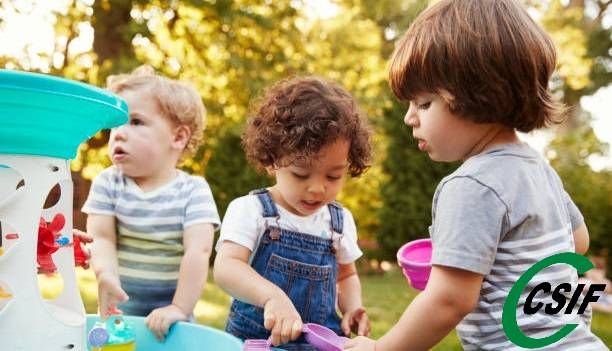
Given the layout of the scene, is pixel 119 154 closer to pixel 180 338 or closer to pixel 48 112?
pixel 180 338

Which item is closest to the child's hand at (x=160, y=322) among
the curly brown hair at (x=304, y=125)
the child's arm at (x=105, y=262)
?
the child's arm at (x=105, y=262)

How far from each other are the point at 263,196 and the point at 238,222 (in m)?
0.13

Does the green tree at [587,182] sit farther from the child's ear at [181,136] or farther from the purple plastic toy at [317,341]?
the purple plastic toy at [317,341]

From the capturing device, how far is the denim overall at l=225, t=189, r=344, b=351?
210 centimetres

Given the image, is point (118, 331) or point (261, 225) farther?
point (261, 225)

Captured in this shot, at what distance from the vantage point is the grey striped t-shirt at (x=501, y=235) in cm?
143

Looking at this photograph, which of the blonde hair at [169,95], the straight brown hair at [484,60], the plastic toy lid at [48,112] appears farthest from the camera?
the blonde hair at [169,95]

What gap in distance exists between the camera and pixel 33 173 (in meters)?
1.53

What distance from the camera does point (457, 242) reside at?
1.43m

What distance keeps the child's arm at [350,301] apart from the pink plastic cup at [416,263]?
0.63 feet

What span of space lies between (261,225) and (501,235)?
0.83 m

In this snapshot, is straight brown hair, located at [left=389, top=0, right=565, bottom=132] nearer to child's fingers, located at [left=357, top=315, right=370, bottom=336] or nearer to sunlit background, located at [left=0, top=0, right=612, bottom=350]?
child's fingers, located at [left=357, top=315, right=370, bottom=336]

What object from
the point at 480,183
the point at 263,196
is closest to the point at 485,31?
the point at 480,183

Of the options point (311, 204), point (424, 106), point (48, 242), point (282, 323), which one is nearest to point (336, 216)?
point (311, 204)
